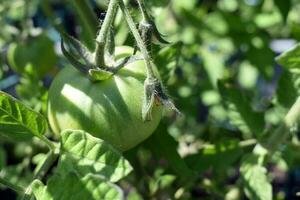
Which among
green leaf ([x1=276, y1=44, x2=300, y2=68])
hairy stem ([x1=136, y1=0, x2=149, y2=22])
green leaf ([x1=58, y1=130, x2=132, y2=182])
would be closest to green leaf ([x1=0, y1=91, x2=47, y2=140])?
green leaf ([x1=58, y1=130, x2=132, y2=182])

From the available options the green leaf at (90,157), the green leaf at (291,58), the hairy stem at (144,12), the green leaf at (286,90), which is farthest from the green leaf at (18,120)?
the green leaf at (286,90)

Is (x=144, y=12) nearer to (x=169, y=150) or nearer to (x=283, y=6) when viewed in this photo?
(x=169, y=150)

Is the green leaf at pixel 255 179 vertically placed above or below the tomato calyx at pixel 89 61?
below

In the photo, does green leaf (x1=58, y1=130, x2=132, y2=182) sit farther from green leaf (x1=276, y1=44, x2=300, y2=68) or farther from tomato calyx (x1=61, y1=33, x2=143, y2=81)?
green leaf (x1=276, y1=44, x2=300, y2=68)

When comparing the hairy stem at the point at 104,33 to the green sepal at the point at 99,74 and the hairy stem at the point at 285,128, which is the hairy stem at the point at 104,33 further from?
the hairy stem at the point at 285,128

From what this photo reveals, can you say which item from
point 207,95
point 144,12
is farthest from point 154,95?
point 207,95
